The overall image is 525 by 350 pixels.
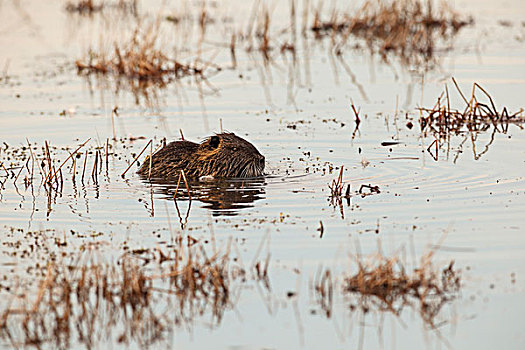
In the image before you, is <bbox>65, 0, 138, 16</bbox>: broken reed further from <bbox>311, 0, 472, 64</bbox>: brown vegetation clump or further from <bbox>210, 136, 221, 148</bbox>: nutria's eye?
<bbox>210, 136, 221, 148</bbox>: nutria's eye

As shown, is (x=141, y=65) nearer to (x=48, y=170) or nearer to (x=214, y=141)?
(x=48, y=170)

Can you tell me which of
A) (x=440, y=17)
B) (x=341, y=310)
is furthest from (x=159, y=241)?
(x=440, y=17)

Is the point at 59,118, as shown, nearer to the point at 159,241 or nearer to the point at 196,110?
the point at 196,110

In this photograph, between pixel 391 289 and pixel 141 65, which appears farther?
pixel 141 65

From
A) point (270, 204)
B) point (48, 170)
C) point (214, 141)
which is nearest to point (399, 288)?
point (270, 204)

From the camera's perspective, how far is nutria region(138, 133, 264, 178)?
32.9 feet

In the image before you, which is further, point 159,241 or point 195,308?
point 159,241

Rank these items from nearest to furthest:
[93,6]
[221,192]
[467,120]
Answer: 1. [221,192]
2. [467,120]
3. [93,6]

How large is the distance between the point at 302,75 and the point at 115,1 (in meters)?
12.0

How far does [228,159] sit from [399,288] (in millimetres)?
4185

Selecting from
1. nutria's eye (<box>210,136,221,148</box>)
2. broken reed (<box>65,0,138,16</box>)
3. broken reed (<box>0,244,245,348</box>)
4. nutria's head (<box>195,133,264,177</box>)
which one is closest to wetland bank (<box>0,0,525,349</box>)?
broken reed (<box>0,244,245,348</box>)

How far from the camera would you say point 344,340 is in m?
5.66

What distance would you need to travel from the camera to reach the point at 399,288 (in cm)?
618

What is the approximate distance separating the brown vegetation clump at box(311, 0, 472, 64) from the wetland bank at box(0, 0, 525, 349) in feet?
0.48
